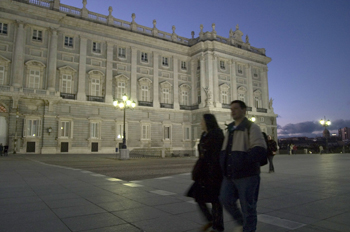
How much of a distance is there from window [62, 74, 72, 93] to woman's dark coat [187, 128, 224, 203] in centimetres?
3124

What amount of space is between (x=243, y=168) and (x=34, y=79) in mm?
31852

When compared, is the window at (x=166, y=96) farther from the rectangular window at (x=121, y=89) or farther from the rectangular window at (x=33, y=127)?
the rectangular window at (x=33, y=127)

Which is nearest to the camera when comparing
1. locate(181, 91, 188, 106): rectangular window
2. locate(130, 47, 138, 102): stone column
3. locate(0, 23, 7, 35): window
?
locate(0, 23, 7, 35): window

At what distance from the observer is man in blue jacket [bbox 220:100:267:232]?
325 centimetres

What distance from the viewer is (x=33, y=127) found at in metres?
28.6

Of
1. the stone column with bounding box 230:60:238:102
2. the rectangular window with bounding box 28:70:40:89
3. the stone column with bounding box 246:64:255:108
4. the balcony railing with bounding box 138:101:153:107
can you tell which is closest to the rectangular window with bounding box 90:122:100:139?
the balcony railing with bounding box 138:101:153:107

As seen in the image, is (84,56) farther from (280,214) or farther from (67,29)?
(280,214)

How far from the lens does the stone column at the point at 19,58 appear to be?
2831 cm

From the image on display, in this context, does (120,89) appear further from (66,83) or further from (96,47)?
(66,83)

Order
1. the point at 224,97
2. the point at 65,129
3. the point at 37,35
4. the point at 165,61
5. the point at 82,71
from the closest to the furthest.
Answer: the point at 37,35
the point at 65,129
the point at 82,71
the point at 165,61
the point at 224,97

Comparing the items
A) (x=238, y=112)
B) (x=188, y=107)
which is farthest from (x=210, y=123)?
(x=188, y=107)

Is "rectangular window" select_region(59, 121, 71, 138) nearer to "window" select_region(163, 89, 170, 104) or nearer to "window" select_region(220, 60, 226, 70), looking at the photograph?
"window" select_region(163, 89, 170, 104)

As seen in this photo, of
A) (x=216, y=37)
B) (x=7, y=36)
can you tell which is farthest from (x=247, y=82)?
(x=7, y=36)

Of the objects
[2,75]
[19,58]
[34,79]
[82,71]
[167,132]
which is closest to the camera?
[2,75]
